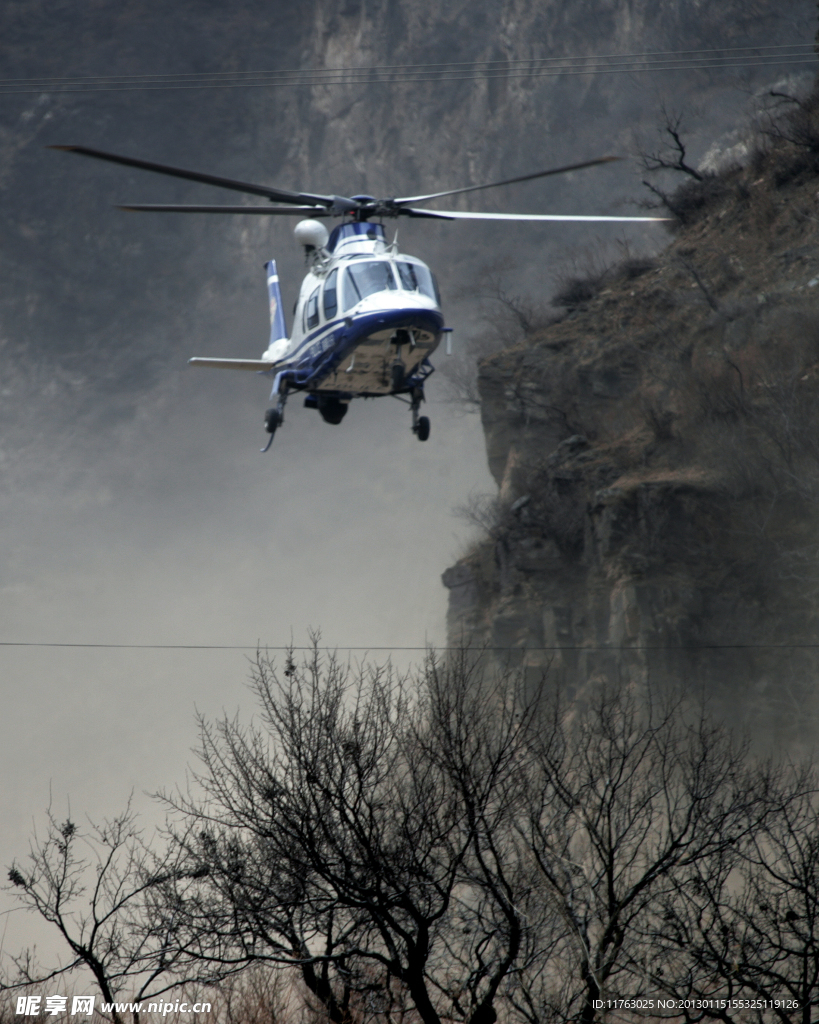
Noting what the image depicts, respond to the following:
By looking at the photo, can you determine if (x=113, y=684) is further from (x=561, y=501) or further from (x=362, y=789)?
(x=362, y=789)

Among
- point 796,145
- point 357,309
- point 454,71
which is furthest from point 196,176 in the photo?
point 454,71

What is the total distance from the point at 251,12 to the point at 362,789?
122 meters

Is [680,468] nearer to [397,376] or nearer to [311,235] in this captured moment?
[397,376]

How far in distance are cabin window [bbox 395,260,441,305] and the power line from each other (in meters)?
60.9

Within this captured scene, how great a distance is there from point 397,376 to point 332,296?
1.95 m

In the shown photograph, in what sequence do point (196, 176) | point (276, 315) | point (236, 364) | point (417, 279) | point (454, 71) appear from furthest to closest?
point (454, 71) < point (276, 315) < point (236, 364) < point (417, 279) < point (196, 176)

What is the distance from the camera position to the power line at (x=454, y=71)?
76.4m

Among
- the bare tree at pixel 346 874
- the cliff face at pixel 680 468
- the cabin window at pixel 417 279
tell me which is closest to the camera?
the bare tree at pixel 346 874

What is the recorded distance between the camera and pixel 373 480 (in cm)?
9612

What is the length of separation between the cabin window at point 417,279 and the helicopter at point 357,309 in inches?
1.0

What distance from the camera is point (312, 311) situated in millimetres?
19234

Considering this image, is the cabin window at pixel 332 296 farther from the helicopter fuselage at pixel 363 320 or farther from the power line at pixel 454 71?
the power line at pixel 454 71

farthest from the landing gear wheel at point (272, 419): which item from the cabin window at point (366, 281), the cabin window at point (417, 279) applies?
the cabin window at point (417, 279)

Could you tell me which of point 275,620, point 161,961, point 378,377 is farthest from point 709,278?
point 275,620
